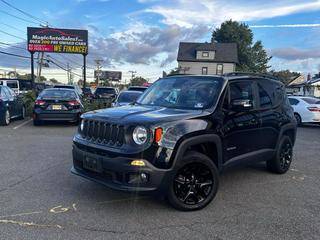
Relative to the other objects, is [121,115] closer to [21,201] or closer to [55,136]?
[21,201]

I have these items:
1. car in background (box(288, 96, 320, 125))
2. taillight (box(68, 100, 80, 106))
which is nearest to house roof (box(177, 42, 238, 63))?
car in background (box(288, 96, 320, 125))

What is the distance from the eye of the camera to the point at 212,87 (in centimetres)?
578

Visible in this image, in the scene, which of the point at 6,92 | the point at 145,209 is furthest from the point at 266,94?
the point at 6,92

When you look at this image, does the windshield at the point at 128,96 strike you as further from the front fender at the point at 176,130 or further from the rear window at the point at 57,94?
the front fender at the point at 176,130

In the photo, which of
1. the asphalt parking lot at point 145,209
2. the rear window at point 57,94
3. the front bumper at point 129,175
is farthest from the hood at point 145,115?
the rear window at point 57,94

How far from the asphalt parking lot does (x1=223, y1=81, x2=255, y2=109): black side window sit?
1.40 meters

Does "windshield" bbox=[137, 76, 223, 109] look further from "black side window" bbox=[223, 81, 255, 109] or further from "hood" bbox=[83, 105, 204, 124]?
"hood" bbox=[83, 105, 204, 124]

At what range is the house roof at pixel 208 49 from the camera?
63156mm

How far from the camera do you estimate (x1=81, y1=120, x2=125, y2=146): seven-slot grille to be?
484cm

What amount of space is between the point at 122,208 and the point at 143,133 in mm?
1076

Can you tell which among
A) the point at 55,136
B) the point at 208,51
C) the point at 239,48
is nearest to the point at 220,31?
the point at 239,48

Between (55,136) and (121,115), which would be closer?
(121,115)

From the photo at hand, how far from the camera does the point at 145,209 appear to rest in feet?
16.5

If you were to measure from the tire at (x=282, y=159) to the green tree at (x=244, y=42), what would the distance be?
69.9 m
